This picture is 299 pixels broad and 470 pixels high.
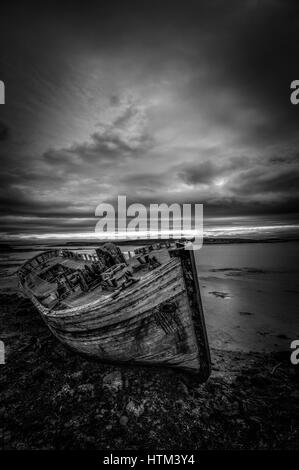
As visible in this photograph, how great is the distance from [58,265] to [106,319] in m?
12.8

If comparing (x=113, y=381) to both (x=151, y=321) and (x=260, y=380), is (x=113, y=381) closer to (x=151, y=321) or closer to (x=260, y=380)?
(x=151, y=321)

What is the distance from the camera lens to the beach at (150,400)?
5.10 metres

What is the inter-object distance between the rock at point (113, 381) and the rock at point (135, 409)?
2.34 ft

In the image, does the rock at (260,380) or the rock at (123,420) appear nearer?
the rock at (123,420)

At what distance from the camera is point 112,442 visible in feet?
16.6

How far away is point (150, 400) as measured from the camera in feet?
20.2

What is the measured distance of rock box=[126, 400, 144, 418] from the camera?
575cm

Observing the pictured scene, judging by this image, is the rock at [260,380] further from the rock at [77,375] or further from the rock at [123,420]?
the rock at [77,375]

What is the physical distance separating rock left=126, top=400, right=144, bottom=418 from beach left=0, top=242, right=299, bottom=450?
0.09 feet

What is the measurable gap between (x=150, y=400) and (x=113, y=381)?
1369 mm

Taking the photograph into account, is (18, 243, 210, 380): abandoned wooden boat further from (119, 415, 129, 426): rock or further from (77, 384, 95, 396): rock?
(119, 415, 129, 426): rock

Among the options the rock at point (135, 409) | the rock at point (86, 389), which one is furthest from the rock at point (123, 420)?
the rock at point (86, 389)

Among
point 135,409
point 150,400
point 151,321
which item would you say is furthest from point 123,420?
point 151,321

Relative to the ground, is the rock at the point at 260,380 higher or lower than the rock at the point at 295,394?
lower
